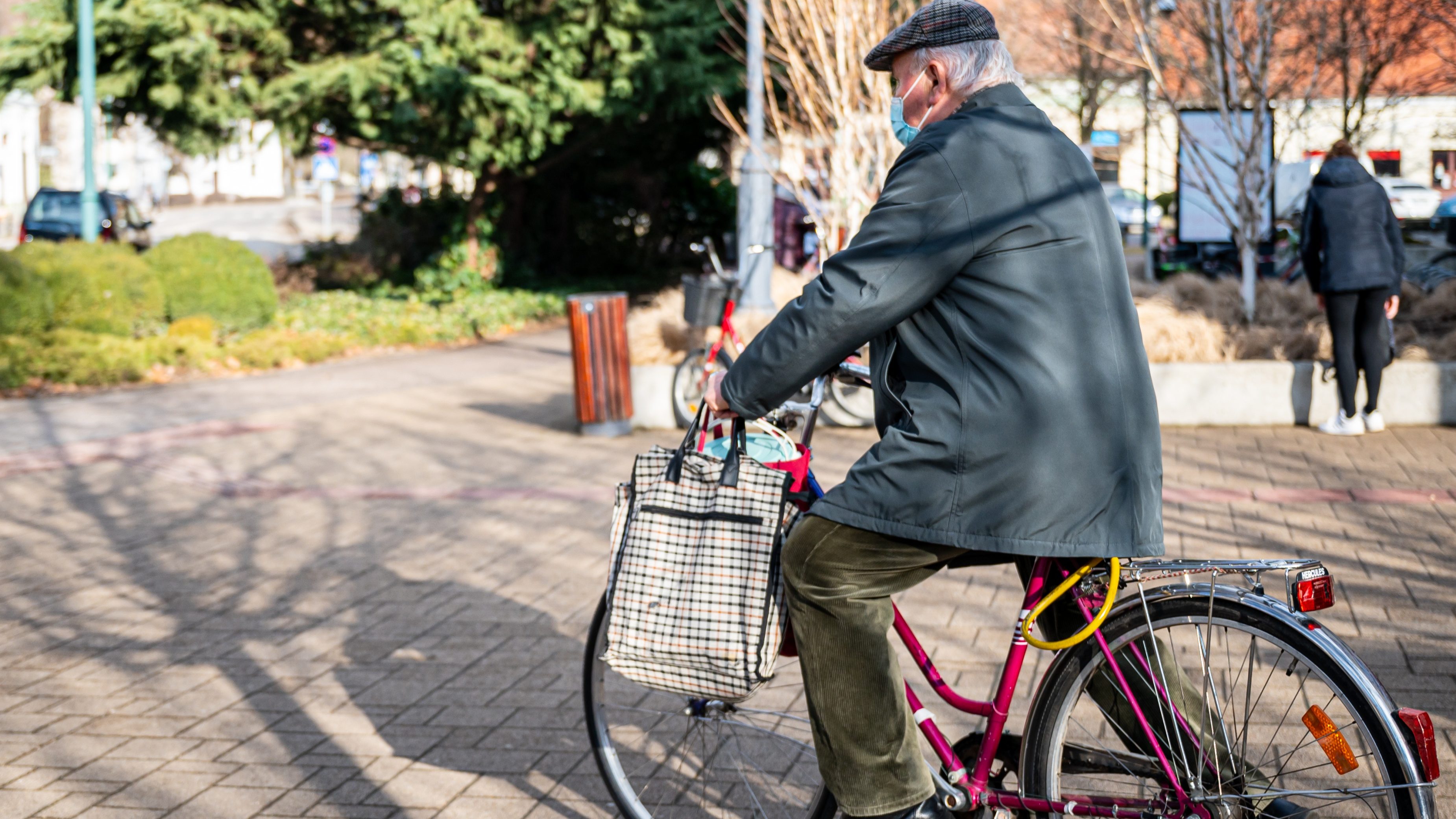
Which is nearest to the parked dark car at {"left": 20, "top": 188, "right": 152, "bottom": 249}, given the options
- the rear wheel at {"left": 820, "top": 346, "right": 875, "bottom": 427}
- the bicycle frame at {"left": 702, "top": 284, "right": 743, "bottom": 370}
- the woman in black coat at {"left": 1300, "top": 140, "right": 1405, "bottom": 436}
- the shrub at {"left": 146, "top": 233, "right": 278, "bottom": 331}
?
the shrub at {"left": 146, "top": 233, "right": 278, "bottom": 331}

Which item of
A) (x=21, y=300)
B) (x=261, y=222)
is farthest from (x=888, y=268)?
(x=261, y=222)

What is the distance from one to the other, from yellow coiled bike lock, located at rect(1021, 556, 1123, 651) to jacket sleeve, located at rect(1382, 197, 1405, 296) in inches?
268

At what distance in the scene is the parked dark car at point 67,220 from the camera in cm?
2459

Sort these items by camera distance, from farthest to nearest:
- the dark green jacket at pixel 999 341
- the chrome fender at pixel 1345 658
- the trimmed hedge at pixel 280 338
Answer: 1. the trimmed hedge at pixel 280 338
2. the dark green jacket at pixel 999 341
3. the chrome fender at pixel 1345 658

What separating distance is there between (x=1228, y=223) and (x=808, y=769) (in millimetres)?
8521

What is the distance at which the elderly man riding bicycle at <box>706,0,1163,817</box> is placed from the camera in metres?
2.36

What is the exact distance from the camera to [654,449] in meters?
2.96

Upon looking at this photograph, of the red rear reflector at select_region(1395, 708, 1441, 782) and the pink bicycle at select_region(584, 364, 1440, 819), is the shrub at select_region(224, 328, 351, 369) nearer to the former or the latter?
the pink bicycle at select_region(584, 364, 1440, 819)

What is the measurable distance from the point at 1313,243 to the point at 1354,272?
0.43 metres

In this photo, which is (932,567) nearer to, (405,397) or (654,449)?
(654,449)

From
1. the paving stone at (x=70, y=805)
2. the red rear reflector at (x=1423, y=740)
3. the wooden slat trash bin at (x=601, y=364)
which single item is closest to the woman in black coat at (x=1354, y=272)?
the wooden slat trash bin at (x=601, y=364)

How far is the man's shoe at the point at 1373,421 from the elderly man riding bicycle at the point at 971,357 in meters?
6.97

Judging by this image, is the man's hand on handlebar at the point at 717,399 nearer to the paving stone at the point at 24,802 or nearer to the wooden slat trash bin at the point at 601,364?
the paving stone at the point at 24,802

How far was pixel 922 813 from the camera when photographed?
261 cm
